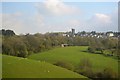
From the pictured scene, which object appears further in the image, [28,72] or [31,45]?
[31,45]

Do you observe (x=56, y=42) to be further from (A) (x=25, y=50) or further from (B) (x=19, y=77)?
(B) (x=19, y=77)

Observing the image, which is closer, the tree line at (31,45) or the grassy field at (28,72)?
the grassy field at (28,72)

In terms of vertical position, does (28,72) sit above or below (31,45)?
below

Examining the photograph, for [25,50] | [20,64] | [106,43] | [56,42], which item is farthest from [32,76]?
[56,42]

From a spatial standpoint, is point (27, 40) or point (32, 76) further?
point (27, 40)

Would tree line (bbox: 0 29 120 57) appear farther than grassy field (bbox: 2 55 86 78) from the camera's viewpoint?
Yes

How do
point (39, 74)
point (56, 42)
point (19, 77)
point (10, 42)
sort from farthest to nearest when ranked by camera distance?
point (56, 42) → point (10, 42) → point (39, 74) → point (19, 77)

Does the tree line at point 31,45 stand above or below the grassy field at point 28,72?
above

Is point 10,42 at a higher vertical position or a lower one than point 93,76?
higher

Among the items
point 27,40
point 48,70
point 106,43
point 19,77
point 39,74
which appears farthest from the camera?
point 106,43

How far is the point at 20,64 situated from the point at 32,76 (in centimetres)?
443

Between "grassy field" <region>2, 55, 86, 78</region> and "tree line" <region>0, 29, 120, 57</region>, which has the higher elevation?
"tree line" <region>0, 29, 120, 57</region>

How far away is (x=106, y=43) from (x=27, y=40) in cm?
1576

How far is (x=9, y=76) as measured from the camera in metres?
18.0
